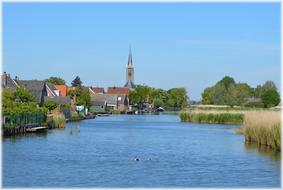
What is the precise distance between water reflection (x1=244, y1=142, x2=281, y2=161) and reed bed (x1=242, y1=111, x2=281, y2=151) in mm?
298

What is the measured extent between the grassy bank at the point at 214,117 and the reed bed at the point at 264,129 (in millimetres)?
27356

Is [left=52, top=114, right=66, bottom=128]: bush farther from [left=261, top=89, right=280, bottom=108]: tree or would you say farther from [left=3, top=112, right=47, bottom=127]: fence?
[left=261, top=89, right=280, bottom=108]: tree

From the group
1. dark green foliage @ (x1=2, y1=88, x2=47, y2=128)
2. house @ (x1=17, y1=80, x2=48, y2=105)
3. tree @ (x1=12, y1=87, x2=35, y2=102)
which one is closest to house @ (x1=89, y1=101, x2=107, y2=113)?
house @ (x1=17, y1=80, x2=48, y2=105)

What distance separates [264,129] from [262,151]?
2.41 meters

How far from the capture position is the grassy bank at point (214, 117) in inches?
2589

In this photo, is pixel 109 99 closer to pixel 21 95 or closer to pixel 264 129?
pixel 21 95

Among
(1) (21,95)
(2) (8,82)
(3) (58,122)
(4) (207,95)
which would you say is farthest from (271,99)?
(3) (58,122)

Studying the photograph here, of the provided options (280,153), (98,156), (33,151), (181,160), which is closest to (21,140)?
(33,151)

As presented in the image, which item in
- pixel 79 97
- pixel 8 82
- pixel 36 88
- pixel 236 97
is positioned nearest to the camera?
pixel 8 82

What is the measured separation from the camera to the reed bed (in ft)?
99.2

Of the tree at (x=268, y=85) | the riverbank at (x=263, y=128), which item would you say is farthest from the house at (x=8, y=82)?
the tree at (x=268, y=85)

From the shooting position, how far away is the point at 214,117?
67625mm

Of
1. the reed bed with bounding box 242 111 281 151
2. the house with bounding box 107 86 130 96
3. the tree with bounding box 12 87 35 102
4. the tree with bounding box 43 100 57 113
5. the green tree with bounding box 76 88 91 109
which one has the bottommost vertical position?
the reed bed with bounding box 242 111 281 151

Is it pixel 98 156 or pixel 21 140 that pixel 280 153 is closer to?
pixel 98 156
